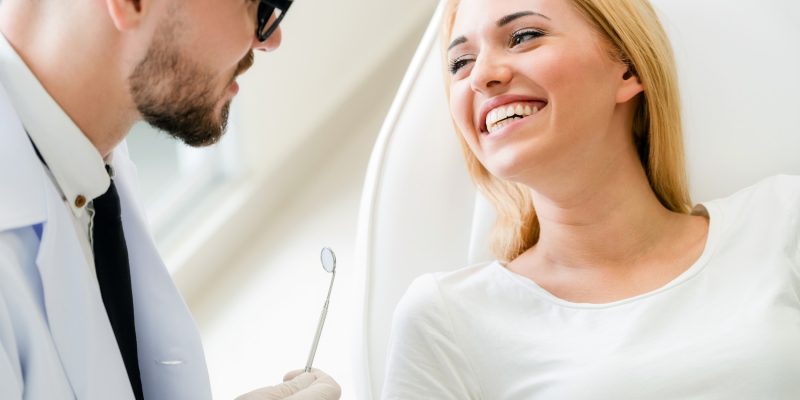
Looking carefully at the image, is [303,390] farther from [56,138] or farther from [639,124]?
[639,124]

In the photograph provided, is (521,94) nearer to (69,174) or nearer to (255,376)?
(69,174)

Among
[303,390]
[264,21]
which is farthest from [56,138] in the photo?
[303,390]

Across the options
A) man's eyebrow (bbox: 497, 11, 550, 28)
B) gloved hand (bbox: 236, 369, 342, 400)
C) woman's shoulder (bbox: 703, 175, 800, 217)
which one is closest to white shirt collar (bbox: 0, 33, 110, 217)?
gloved hand (bbox: 236, 369, 342, 400)

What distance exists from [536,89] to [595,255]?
0.27 m

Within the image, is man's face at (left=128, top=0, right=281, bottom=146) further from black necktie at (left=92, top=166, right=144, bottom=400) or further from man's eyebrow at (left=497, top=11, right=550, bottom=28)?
man's eyebrow at (left=497, top=11, right=550, bottom=28)

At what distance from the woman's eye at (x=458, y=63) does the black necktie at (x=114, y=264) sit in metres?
0.53

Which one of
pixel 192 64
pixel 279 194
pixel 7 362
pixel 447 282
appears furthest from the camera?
pixel 279 194

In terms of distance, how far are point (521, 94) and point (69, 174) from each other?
0.62m

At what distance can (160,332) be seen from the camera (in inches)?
58.6

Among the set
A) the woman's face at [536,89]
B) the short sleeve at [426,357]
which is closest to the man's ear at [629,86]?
the woman's face at [536,89]

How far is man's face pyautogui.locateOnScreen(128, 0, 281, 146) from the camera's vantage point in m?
1.31

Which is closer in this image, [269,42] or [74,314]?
[74,314]

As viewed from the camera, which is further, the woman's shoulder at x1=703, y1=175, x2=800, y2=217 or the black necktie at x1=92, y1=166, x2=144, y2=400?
the woman's shoulder at x1=703, y1=175, x2=800, y2=217

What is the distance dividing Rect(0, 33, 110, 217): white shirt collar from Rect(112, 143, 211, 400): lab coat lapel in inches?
6.7
